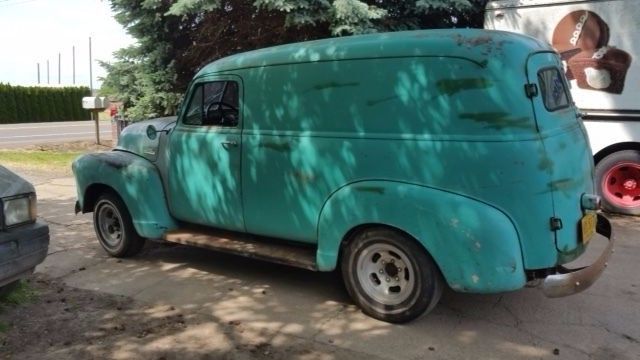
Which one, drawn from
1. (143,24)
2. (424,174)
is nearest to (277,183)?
(424,174)

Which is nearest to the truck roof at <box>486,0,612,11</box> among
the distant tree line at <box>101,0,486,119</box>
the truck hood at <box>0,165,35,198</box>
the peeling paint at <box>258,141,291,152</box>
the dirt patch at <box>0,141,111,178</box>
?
the distant tree line at <box>101,0,486,119</box>

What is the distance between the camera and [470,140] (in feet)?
12.4

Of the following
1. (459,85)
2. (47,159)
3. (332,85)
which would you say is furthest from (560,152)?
(47,159)

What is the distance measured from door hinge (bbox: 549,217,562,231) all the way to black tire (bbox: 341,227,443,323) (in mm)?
787

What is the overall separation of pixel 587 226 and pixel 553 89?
97 cm

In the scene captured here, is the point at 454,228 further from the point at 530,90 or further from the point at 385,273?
the point at 530,90

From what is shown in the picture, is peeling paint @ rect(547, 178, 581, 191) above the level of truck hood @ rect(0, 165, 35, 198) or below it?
above

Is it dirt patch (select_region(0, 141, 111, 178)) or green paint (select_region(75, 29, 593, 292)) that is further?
dirt patch (select_region(0, 141, 111, 178))

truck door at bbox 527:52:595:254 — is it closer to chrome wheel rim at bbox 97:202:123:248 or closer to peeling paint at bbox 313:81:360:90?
peeling paint at bbox 313:81:360:90

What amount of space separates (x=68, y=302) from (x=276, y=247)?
5.52 feet

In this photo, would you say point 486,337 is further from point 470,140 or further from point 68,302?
point 68,302

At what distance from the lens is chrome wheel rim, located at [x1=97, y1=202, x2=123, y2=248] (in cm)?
590

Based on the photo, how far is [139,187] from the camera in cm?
548

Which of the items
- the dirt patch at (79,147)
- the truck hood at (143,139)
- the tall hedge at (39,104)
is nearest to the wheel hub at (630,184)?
the truck hood at (143,139)
